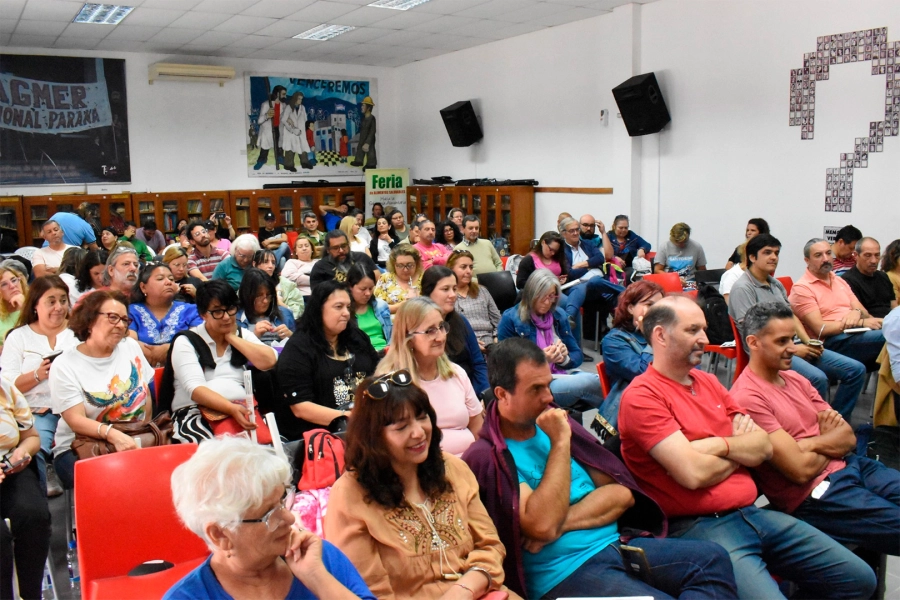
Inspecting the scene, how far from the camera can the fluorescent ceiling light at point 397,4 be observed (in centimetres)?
864

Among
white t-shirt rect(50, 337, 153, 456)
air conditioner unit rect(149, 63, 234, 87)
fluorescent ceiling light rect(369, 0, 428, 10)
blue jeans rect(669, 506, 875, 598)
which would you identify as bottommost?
blue jeans rect(669, 506, 875, 598)

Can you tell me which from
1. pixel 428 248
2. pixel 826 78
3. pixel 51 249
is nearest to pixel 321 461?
pixel 428 248

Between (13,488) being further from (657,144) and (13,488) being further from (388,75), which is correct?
(388,75)

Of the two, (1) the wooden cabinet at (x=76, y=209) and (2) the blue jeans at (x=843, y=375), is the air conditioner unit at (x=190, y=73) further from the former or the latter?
(2) the blue jeans at (x=843, y=375)

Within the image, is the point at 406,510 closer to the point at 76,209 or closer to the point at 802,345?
the point at 802,345

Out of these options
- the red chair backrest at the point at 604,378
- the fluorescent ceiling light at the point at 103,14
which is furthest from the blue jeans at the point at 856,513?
the fluorescent ceiling light at the point at 103,14

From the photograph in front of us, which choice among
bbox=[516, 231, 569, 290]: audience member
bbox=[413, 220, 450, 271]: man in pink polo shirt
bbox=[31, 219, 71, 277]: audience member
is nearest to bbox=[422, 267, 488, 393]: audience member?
bbox=[516, 231, 569, 290]: audience member

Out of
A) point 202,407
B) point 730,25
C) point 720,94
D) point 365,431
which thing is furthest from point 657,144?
point 365,431

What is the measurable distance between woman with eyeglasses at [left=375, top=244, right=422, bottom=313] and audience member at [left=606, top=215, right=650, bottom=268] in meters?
3.69

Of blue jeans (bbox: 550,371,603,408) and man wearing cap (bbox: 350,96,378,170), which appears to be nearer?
blue jeans (bbox: 550,371,603,408)

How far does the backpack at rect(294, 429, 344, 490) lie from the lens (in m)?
2.57

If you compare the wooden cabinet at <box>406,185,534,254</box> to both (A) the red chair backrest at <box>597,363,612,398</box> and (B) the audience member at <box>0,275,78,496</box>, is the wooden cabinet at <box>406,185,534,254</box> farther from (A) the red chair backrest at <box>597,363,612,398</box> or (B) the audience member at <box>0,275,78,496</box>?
(B) the audience member at <box>0,275,78,496</box>

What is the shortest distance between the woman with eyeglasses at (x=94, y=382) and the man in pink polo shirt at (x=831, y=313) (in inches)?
170

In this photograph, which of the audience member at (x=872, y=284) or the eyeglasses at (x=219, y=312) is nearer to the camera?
the eyeglasses at (x=219, y=312)
